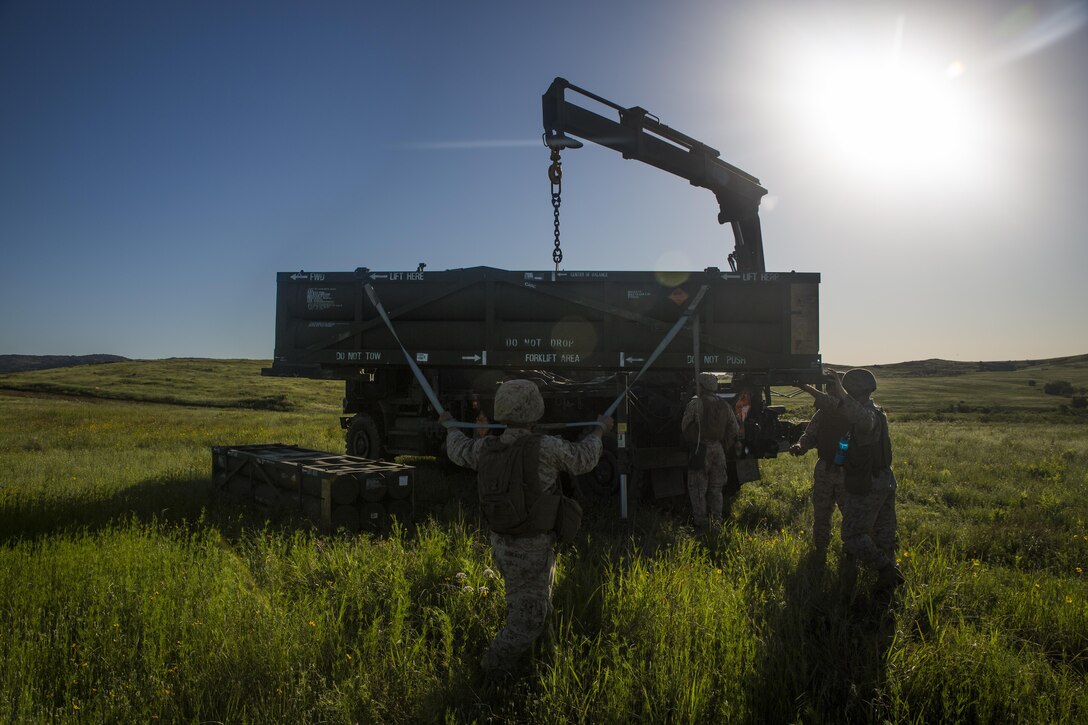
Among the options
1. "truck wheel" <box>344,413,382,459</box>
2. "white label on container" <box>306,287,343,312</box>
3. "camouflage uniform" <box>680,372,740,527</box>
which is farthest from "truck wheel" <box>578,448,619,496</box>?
"white label on container" <box>306,287,343,312</box>

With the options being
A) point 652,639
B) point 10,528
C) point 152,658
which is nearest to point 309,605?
point 152,658

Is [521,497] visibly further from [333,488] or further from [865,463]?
[333,488]

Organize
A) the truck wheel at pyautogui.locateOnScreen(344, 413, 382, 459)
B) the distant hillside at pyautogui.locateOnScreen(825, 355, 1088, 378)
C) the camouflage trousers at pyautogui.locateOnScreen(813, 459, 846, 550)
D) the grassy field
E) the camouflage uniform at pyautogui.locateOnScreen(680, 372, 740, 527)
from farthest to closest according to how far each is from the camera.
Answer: the distant hillside at pyautogui.locateOnScreen(825, 355, 1088, 378)
the truck wheel at pyautogui.locateOnScreen(344, 413, 382, 459)
the camouflage uniform at pyautogui.locateOnScreen(680, 372, 740, 527)
the camouflage trousers at pyautogui.locateOnScreen(813, 459, 846, 550)
the grassy field

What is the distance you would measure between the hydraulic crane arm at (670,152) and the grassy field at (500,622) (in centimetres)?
468

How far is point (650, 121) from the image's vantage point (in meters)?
9.38

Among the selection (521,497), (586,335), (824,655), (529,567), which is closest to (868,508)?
(824,655)

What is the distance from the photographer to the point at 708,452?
287 inches

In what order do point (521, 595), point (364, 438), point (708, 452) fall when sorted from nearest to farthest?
point (521, 595) → point (708, 452) → point (364, 438)

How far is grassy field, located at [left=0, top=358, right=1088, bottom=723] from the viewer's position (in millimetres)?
3189

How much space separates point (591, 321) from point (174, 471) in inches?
292

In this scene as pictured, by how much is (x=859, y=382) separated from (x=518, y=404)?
304cm

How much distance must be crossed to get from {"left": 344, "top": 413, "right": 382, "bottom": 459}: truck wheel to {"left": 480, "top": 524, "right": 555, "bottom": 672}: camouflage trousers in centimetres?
642

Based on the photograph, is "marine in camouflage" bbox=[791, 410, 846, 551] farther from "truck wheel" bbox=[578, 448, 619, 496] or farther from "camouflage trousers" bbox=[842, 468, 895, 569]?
"truck wheel" bbox=[578, 448, 619, 496]

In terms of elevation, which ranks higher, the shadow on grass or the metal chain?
Answer: the metal chain
